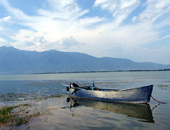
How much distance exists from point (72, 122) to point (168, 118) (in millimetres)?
7800

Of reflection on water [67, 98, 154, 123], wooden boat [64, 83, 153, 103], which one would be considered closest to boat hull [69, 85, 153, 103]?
wooden boat [64, 83, 153, 103]

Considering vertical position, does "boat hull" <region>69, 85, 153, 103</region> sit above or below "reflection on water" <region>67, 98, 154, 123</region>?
above

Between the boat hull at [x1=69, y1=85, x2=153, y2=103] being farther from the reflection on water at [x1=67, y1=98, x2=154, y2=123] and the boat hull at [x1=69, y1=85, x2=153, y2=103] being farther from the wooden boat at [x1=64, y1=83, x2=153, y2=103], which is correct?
the reflection on water at [x1=67, y1=98, x2=154, y2=123]

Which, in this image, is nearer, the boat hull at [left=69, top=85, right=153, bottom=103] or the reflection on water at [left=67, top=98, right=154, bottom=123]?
the reflection on water at [left=67, top=98, right=154, bottom=123]

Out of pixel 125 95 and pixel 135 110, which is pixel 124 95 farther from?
pixel 135 110

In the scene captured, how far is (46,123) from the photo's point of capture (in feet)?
42.4

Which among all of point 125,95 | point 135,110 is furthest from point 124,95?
point 135,110

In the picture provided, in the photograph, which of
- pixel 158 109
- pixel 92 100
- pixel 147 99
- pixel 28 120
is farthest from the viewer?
pixel 92 100

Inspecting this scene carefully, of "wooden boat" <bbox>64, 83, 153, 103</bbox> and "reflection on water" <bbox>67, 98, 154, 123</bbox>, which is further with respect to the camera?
"wooden boat" <bbox>64, 83, 153, 103</bbox>

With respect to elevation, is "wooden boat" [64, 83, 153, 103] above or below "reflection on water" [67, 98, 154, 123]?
above

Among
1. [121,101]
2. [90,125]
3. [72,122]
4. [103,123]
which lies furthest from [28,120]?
[121,101]

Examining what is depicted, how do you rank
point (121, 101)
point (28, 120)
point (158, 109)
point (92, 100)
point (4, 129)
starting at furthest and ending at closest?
point (92, 100)
point (121, 101)
point (158, 109)
point (28, 120)
point (4, 129)

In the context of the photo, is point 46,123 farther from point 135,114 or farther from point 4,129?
point 135,114

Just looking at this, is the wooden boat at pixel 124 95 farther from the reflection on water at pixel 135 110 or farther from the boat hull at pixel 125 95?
the reflection on water at pixel 135 110
